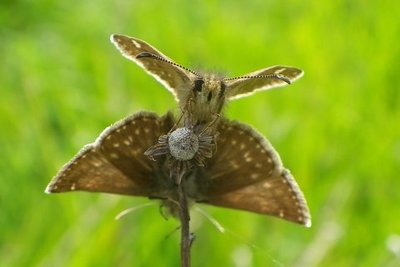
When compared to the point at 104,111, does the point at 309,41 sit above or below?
above

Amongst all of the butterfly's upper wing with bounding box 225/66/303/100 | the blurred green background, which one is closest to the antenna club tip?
the butterfly's upper wing with bounding box 225/66/303/100

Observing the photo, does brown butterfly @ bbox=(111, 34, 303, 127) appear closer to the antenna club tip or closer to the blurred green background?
the antenna club tip

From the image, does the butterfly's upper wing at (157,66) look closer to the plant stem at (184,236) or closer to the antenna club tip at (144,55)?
the antenna club tip at (144,55)

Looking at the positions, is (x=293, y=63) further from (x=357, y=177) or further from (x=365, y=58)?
(x=357, y=177)

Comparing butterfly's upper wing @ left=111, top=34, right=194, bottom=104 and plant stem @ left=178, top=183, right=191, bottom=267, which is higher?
butterfly's upper wing @ left=111, top=34, right=194, bottom=104

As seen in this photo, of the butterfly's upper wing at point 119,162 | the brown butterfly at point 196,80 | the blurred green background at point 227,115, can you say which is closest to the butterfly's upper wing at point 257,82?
the brown butterfly at point 196,80

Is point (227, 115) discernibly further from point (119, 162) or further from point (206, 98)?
point (206, 98)

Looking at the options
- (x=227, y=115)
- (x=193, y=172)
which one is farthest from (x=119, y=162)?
(x=227, y=115)

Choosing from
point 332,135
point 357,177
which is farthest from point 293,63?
point 357,177
